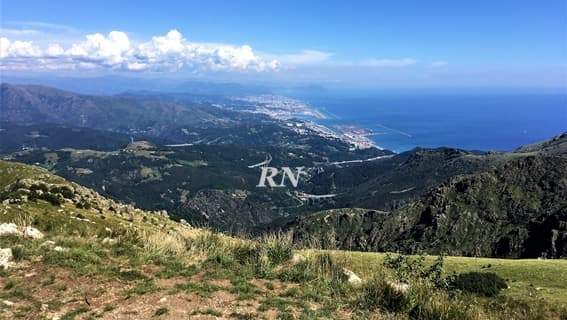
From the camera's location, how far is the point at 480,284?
14.6 metres

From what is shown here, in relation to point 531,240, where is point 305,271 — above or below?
above

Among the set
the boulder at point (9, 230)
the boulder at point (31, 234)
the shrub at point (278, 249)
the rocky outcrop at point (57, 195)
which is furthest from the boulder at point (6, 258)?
the rocky outcrop at point (57, 195)

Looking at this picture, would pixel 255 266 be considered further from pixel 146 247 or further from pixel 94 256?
pixel 94 256

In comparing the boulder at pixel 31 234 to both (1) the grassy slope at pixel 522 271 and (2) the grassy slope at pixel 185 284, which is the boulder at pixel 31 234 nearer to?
(2) the grassy slope at pixel 185 284

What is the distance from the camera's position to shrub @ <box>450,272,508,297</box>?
13942mm

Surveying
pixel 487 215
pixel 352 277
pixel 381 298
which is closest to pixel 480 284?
pixel 352 277

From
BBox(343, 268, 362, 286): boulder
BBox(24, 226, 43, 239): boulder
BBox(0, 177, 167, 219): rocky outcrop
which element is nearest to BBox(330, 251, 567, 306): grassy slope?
BBox(343, 268, 362, 286): boulder

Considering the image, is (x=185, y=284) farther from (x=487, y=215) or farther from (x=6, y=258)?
(x=487, y=215)

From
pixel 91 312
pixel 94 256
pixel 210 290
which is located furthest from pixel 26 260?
pixel 210 290

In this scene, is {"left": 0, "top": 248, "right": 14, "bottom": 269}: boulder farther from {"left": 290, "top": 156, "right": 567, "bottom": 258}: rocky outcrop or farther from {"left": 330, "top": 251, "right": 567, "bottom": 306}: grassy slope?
{"left": 290, "top": 156, "right": 567, "bottom": 258}: rocky outcrop

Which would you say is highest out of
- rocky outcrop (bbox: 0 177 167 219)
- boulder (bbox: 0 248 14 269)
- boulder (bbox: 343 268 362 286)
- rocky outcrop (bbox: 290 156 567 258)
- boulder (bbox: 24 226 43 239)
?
boulder (bbox: 343 268 362 286)

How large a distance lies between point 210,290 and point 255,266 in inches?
75.3

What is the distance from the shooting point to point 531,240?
77.8m

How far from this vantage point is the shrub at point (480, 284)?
1394cm
